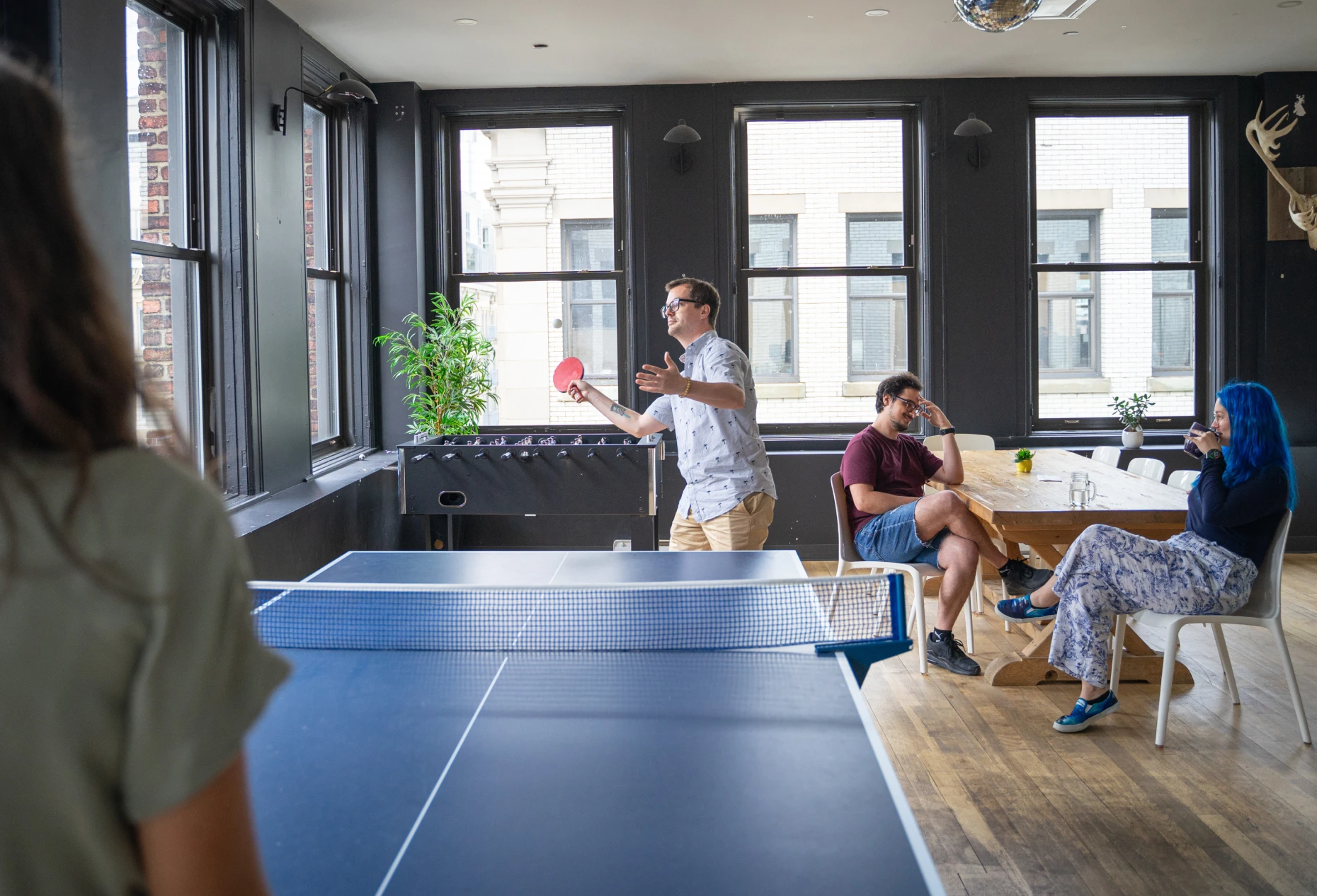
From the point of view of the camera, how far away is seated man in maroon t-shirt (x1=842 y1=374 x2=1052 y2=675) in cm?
423

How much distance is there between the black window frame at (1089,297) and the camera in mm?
6797

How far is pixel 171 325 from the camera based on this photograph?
439 centimetres

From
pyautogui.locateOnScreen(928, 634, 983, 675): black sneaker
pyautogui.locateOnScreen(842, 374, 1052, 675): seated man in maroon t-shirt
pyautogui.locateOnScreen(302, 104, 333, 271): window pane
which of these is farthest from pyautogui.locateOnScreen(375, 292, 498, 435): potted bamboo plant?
pyautogui.locateOnScreen(928, 634, 983, 675): black sneaker

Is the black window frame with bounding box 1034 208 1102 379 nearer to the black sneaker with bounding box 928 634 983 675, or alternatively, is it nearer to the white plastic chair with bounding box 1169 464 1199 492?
the white plastic chair with bounding box 1169 464 1199 492

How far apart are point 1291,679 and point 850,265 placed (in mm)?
3972

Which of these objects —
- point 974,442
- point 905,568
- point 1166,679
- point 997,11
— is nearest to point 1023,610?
point 905,568

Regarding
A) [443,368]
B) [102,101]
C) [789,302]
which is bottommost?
[443,368]

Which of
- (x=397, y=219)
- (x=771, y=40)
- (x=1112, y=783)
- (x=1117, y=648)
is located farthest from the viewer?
(x=397, y=219)

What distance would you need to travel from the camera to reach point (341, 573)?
3.02 meters

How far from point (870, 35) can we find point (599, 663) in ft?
15.0

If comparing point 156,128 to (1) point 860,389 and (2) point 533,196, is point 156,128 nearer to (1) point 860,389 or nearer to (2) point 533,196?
(2) point 533,196

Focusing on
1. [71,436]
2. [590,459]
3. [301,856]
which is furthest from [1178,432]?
[71,436]

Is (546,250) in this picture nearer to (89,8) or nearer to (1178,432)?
(89,8)

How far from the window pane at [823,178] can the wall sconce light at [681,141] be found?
0.43m
